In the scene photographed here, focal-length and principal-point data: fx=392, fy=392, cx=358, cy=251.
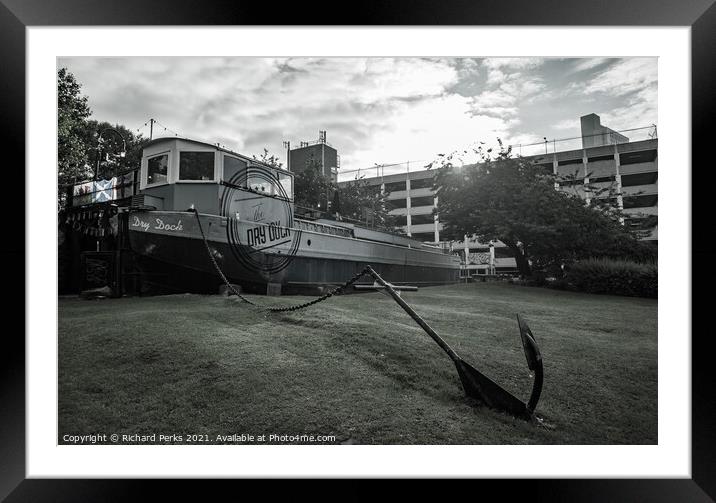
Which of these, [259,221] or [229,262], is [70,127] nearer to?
[229,262]

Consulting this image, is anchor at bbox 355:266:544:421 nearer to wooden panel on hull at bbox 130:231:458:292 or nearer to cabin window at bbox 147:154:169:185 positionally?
wooden panel on hull at bbox 130:231:458:292

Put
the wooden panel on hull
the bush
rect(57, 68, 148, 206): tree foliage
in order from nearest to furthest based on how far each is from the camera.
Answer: rect(57, 68, 148, 206): tree foliage → the bush → the wooden panel on hull

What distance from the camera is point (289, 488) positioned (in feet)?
8.45

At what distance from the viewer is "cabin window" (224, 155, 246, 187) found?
6.34 meters

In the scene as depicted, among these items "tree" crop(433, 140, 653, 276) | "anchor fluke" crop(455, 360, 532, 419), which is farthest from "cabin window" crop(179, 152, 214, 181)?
"anchor fluke" crop(455, 360, 532, 419)

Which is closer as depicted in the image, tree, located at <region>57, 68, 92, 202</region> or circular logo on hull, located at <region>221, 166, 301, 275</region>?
tree, located at <region>57, 68, 92, 202</region>

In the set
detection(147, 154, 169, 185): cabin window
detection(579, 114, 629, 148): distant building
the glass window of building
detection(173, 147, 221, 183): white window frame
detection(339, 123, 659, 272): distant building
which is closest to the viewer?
detection(339, 123, 659, 272): distant building

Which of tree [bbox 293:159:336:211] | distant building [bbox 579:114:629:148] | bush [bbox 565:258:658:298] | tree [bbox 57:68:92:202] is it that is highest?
tree [bbox 293:159:336:211]

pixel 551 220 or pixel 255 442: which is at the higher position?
pixel 551 220
